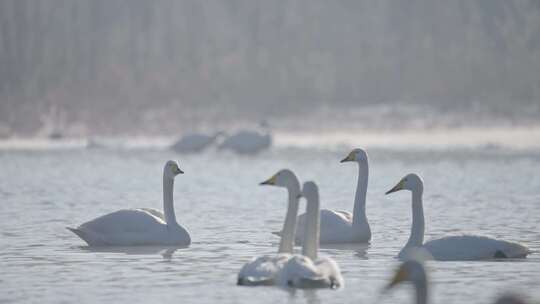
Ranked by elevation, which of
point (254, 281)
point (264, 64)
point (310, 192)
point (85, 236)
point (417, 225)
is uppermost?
point (264, 64)

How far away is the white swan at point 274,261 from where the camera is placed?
10016 mm

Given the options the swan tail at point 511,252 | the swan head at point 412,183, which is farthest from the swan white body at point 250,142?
the swan tail at point 511,252

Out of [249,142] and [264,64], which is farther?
[264,64]

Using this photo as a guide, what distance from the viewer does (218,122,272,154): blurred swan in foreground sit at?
1296 inches

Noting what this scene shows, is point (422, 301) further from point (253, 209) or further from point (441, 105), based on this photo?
point (441, 105)

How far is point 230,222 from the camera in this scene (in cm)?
1562

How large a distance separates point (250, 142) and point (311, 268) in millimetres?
23302

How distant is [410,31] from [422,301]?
57927 millimetres

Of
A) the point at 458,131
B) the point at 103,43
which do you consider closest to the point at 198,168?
the point at 458,131

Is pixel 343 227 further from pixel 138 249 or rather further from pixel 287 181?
pixel 287 181

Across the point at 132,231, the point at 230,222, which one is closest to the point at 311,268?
the point at 132,231

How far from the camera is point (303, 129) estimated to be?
44125 millimetres

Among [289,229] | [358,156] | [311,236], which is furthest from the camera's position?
[358,156]

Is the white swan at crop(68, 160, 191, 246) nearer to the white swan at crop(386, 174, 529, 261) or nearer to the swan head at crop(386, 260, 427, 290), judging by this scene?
the white swan at crop(386, 174, 529, 261)
